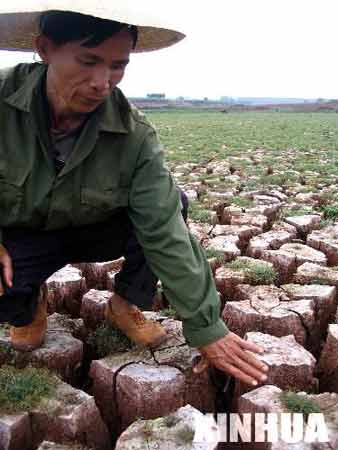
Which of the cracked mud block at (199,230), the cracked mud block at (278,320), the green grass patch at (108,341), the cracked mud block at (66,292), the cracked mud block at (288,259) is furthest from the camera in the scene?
the cracked mud block at (199,230)

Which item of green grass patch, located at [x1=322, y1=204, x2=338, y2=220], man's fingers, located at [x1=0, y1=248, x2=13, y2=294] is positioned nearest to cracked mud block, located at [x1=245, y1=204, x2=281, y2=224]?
green grass patch, located at [x1=322, y1=204, x2=338, y2=220]

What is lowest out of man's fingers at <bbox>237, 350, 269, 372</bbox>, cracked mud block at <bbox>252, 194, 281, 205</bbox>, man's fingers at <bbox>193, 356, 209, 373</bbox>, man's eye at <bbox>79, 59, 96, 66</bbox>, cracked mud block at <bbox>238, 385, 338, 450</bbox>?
cracked mud block at <bbox>238, 385, 338, 450</bbox>

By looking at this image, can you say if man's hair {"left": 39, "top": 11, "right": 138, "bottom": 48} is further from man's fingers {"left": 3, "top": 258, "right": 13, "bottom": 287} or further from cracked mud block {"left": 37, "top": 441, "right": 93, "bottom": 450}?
cracked mud block {"left": 37, "top": 441, "right": 93, "bottom": 450}

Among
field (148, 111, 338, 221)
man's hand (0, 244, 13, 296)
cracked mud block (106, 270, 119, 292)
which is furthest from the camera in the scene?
field (148, 111, 338, 221)

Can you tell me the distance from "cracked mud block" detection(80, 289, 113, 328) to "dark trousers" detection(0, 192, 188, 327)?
0.78 feet

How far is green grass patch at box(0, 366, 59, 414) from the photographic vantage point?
1972 mm

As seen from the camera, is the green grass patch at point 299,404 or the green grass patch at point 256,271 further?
the green grass patch at point 256,271

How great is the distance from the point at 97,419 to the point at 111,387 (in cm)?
22

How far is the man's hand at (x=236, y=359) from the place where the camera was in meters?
2.03

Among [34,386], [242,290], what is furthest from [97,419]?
[242,290]

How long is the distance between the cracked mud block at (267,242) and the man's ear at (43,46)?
2.06 metres

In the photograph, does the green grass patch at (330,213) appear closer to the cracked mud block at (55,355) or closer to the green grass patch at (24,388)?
the cracked mud block at (55,355)

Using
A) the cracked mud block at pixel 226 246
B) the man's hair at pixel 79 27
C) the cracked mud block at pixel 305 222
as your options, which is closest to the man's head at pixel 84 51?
the man's hair at pixel 79 27

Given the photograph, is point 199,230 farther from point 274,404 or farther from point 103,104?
point 274,404
